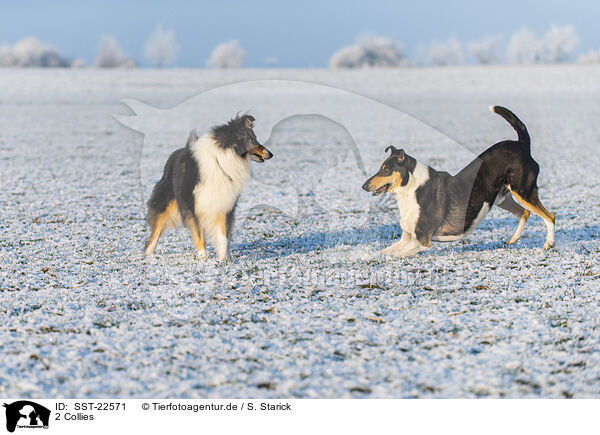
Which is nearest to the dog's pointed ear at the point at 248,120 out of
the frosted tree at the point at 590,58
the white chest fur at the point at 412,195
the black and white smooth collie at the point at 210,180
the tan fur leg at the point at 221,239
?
the black and white smooth collie at the point at 210,180

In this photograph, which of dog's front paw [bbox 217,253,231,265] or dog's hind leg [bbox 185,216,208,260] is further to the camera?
dog's front paw [bbox 217,253,231,265]

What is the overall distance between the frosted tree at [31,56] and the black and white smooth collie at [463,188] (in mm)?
55689

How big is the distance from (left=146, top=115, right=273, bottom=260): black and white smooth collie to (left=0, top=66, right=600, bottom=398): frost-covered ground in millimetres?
462

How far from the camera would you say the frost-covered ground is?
10.0ft

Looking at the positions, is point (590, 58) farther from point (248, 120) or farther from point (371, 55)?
point (248, 120)

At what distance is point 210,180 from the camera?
444 cm

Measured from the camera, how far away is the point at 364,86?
32.8m
